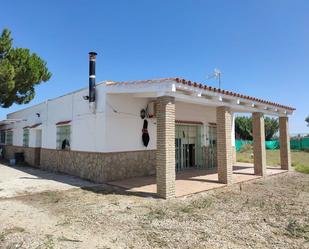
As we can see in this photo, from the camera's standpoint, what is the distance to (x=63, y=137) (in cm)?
1456

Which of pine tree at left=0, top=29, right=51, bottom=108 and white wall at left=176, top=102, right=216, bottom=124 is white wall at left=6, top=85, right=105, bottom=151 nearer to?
pine tree at left=0, top=29, right=51, bottom=108

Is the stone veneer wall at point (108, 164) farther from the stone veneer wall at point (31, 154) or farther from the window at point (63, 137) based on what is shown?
the stone veneer wall at point (31, 154)

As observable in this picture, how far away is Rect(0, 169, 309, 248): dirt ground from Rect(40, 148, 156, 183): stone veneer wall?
73.3 inches

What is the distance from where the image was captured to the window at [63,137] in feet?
45.9

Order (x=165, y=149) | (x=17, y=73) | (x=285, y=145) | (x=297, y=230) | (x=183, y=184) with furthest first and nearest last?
(x=17, y=73) < (x=285, y=145) < (x=183, y=184) < (x=165, y=149) < (x=297, y=230)

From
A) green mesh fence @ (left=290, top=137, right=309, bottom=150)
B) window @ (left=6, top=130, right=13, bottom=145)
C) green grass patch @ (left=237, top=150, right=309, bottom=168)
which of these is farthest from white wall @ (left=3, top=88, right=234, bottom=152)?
green mesh fence @ (left=290, top=137, right=309, bottom=150)

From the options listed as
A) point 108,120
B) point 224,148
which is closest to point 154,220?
point 224,148

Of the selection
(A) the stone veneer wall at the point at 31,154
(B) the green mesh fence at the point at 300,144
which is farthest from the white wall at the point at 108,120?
(B) the green mesh fence at the point at 300,144

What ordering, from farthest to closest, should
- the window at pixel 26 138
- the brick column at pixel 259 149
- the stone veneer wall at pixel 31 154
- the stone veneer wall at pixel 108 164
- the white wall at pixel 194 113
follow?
the window at pixel 26 138, the stone veneer wall at pixel 31 154, the white wall at pixel 194 113, the brick column at pixel 259 149, the stone veneer wall at pixel 108 164

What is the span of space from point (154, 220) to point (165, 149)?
2645 mm

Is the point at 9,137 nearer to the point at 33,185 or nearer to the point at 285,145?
the point at 33,185

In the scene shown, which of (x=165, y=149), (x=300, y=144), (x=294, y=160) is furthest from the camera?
(x=300, y=144)

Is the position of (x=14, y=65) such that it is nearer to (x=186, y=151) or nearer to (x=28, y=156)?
(x=28, y=156)

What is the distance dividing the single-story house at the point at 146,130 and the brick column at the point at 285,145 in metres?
0.05
